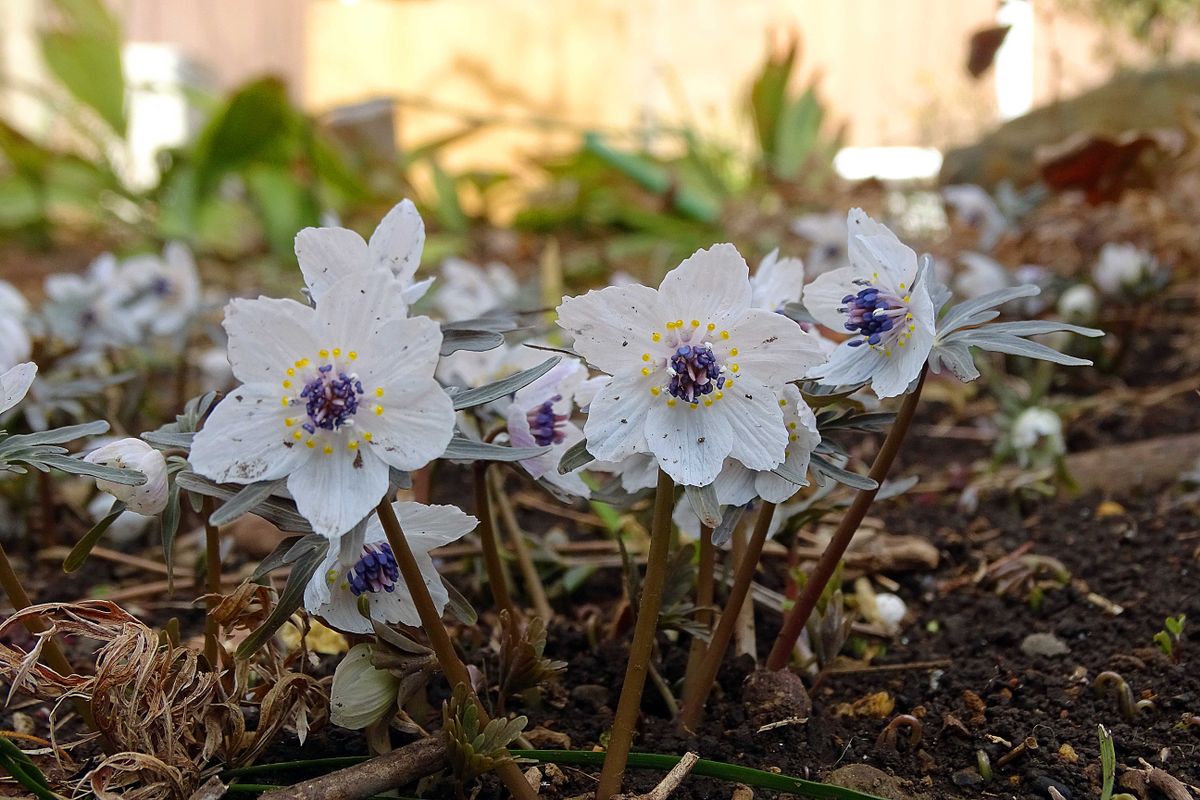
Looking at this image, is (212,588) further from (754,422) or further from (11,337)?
(11,337)

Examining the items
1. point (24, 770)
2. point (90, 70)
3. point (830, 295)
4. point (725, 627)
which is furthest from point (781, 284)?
point (90, 70)

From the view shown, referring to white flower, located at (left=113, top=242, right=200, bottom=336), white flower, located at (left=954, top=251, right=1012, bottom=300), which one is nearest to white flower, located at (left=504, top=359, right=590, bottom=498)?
white flower, located at (left=113, top=242, right=200, bottom=336)

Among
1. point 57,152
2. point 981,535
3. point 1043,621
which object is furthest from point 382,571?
point 57,152

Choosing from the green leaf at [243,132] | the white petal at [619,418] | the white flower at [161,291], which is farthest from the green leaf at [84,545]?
the green leaf at [243,132]

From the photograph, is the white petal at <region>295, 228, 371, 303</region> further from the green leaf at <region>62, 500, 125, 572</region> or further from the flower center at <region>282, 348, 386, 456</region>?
the green leaf at <region>62, 500, 125, 572</region>

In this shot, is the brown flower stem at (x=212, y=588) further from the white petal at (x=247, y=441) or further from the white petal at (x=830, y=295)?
the white petal at (x=830, y=295)

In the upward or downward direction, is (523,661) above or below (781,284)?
below
